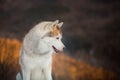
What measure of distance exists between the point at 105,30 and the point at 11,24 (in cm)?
82

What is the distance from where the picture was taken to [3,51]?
3.89 m

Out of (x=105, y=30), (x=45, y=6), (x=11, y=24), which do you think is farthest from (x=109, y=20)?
(x=11, y=24)

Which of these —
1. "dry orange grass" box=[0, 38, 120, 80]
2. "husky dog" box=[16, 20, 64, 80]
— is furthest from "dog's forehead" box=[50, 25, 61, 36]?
"dry orange grass" box=[0, 38, 120, 80]

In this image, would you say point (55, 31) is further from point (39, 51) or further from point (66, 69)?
point (66, 69)

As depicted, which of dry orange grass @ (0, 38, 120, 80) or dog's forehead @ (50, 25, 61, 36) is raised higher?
dog's forehead @ (50, 25, 61, 36)

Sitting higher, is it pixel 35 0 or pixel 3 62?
pixel 35 0

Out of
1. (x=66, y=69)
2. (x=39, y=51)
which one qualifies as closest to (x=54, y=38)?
(x=39, y=51)

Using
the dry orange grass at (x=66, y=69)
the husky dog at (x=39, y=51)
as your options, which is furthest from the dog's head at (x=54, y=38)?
the dry orange grass at (x=66, y=69)

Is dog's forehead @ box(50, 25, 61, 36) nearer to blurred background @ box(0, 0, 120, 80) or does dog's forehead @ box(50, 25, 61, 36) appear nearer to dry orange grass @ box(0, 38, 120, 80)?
blurred background @ box(0, 0, 120, 80)

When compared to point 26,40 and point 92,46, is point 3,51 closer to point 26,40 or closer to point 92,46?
point 26,40

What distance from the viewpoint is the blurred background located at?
3.80 m

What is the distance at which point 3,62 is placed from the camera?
12.7ft

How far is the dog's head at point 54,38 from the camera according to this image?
12.2ft

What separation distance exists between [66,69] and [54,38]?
29 cm
